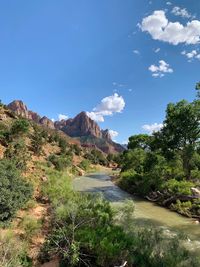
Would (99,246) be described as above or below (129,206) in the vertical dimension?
below

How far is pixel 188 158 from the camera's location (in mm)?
32969

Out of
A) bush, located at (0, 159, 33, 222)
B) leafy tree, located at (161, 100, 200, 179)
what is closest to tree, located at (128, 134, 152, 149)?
leafy tree, located at (161, 100, 200, 179)

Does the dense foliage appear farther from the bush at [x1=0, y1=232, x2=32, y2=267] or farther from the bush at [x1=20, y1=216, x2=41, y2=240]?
the bush at [x1=20, y1=216, x2=41, y2=240]

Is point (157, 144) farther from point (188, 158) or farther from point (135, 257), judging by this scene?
point (135, 257)

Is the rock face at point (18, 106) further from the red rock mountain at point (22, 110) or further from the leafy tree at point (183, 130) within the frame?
the leafy tree at point (183, 130)

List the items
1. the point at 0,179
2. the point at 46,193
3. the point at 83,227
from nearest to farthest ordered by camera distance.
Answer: the point at 83,227 < the point at 0,179 < the point at 46,193

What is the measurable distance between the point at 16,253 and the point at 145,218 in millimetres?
12714

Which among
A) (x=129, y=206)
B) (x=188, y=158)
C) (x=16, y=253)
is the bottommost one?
(x=16, y=253)

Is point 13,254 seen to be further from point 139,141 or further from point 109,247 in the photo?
point 139,141

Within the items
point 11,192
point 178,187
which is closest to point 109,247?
point 11,192

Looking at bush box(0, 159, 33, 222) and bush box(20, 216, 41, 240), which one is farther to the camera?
bush box(0, 159, 33, 222)

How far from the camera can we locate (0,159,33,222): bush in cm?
1527

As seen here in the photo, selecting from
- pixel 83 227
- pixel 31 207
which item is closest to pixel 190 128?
pixel 31 207

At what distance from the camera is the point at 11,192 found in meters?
16.3
